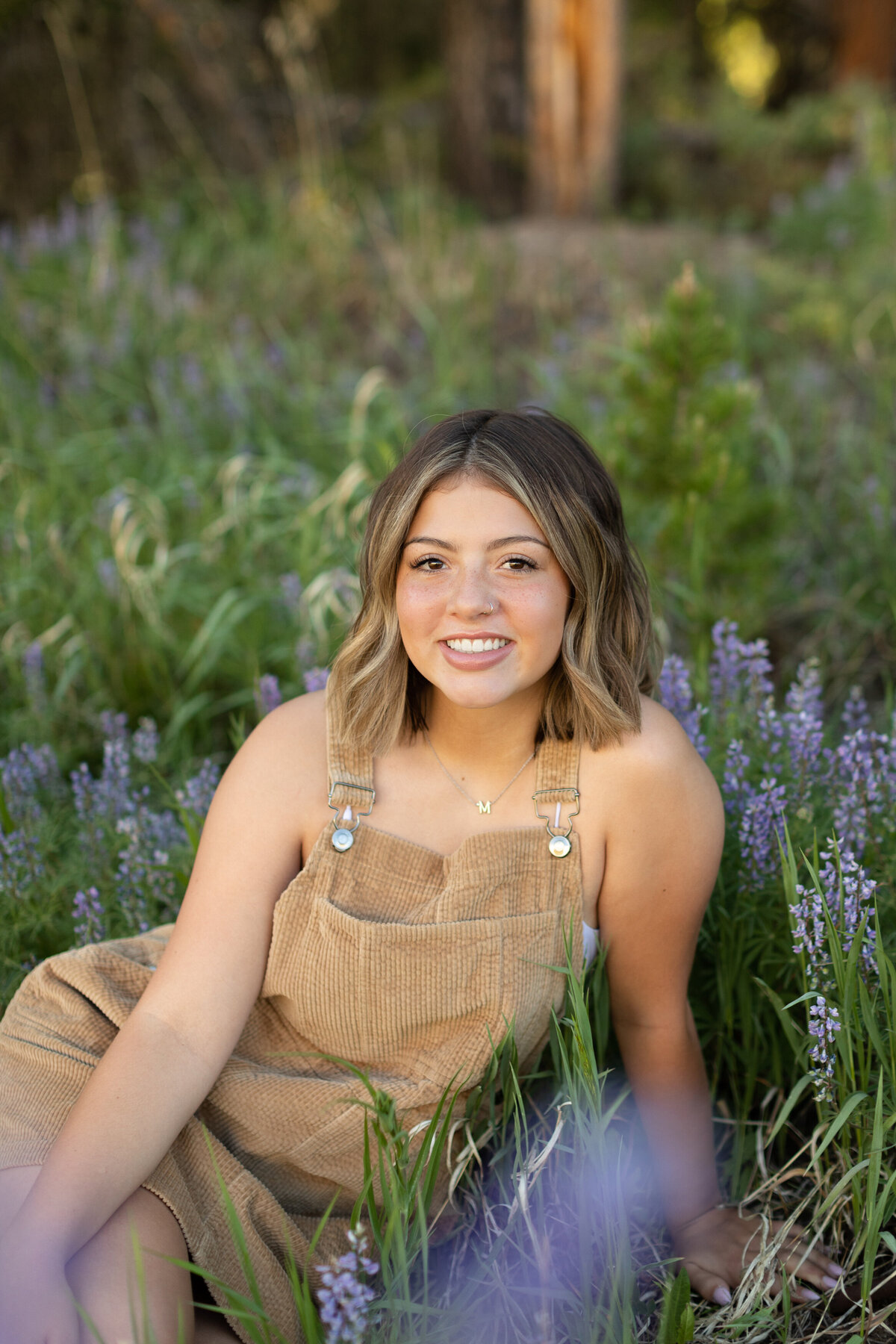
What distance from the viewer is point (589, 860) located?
171 cm

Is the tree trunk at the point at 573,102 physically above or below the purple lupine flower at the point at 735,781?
above

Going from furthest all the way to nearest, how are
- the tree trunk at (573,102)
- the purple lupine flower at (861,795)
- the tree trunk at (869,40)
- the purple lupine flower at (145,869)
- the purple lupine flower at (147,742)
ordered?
the tree trunk at (869,40) → the tree trunk at (573,102) → the purple lupine flower at (147,742) → the purple lupine flower at (145,869) → the purple lupine flower at (861,795)

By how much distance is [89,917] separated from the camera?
2.00m

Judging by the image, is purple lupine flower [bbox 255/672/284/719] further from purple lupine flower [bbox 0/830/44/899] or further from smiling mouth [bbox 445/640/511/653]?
smiling mouth [bbox 445/640/511/653]

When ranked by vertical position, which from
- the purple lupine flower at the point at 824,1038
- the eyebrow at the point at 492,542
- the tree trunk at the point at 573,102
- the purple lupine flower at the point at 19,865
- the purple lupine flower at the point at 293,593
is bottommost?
the purple lupine flower at the point at 824,1038

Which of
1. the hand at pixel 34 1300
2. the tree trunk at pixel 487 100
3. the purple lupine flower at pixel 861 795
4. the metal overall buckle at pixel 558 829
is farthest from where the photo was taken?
the tree trunk at pixel 487 100

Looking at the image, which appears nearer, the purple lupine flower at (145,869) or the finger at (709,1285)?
the finger at (709,1285)

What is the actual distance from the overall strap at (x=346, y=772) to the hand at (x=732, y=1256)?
0.83 metres

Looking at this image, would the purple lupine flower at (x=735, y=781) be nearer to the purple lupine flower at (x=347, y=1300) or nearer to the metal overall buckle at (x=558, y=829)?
the metal overall buckle at (x=558, y=829)

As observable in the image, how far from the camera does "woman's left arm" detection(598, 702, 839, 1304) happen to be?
1.69 metres

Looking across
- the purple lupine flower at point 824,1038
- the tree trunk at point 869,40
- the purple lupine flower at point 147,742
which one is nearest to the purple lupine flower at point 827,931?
the purple lupine flower at point 824,1038

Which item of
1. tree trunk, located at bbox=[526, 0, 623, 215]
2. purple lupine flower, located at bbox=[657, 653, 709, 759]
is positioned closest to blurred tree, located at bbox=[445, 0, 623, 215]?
tree trunk, located at bbox=[526, 0, 623, 215]

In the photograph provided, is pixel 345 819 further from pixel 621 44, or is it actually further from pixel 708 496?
pixel 621 44

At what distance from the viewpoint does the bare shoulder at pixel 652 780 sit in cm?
168
